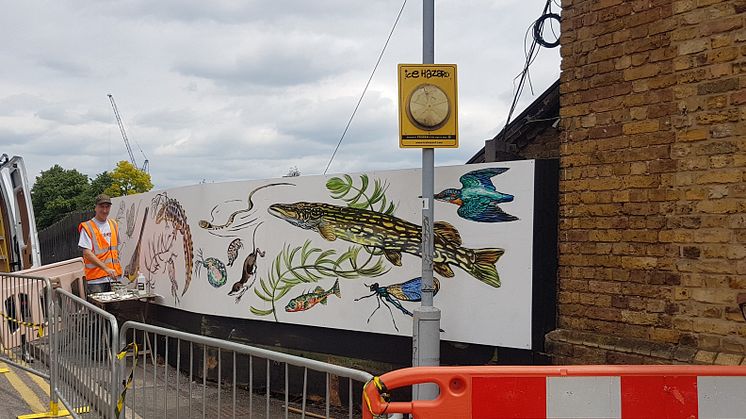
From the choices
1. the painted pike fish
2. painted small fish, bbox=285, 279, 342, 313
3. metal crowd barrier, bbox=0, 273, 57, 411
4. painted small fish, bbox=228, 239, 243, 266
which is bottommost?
metal crowd barrier, bbox=0, 273, 57, 411

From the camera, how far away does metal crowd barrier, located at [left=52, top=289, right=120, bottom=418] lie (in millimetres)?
4621

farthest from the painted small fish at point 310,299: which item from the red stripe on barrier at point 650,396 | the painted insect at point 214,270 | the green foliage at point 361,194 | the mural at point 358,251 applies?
the red stripe on barrier at point 650,396

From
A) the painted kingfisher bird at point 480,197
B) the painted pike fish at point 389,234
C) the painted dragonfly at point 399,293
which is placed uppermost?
the painted kingfisher bird at point 480,197

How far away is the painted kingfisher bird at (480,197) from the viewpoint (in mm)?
5645

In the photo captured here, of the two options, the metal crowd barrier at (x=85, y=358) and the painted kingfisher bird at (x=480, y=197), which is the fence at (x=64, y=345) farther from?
the painted kingfisher bird at (x=480, y=197)

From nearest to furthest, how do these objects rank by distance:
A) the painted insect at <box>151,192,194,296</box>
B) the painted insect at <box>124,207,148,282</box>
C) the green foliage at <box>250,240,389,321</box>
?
the green foliage at <box>250,240,389,321</box> < the painted insect at <box>151,192,194,296</box> < the painted insect at <box>124,207,148,282</box>

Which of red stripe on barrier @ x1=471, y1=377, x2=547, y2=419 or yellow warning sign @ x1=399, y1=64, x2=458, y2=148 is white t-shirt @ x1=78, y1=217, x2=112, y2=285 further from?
red stripe on barrier @ x1=471, y1=377, x2=547, y2=419

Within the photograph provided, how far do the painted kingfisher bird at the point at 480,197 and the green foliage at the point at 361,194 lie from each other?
26.9 inches

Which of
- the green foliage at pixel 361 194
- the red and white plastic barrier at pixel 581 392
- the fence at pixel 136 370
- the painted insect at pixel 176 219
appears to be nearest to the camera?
the red and white plastic barrier at pixel 581 392

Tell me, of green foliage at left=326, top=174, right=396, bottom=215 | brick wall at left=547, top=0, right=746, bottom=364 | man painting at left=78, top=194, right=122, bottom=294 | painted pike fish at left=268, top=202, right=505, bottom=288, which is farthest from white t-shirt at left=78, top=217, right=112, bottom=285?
brick wall at left=547, top=0, right=746, bottom=364

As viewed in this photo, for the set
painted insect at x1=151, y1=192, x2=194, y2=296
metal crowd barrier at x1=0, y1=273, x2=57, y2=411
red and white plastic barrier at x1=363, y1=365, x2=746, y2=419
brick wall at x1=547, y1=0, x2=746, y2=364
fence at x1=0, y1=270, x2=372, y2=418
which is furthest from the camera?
painted insect at x1=151, y1=192, x2=194, y2=296

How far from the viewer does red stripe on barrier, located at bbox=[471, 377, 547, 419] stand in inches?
123

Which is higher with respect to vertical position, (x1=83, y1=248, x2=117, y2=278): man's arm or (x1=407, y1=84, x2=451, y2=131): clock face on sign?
(x1=407, y1=84, x2=451, y2=131): clock face on sign

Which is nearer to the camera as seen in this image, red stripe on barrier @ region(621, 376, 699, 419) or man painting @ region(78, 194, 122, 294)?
red stripe on barrier @ region(621, 376, 699, 419)
